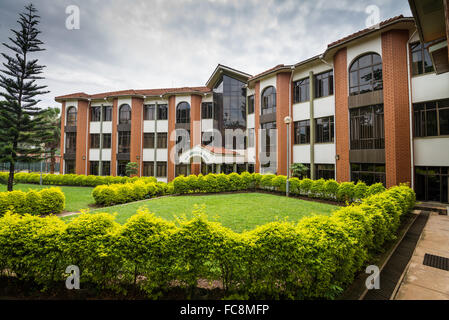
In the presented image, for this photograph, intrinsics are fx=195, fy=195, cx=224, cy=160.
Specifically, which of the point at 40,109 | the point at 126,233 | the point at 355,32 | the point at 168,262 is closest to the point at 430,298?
the point at 168,262

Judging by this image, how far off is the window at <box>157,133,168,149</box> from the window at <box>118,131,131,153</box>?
3.74 meters

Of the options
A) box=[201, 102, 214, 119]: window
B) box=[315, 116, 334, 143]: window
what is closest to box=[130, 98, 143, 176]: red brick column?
box=[201, 102, 214, 119]: window

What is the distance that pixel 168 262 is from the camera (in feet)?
10.5

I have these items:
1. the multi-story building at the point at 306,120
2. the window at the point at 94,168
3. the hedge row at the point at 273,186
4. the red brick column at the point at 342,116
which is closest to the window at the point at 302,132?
the multi-story building at the point at 306,120

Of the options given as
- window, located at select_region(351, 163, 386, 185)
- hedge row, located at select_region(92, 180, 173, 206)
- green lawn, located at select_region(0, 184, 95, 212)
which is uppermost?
window, located at select_region(351, 163, 386, 185)

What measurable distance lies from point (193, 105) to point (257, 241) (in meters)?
21.6

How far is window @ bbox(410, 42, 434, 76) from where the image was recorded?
10661 millimetres

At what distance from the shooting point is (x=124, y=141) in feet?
79.8

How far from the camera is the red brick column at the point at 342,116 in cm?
1311

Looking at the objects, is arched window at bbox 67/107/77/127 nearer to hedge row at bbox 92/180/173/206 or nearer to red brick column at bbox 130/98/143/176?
red brick column at bbox 130/98/143/176

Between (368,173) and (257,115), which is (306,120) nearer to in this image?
(257,115)

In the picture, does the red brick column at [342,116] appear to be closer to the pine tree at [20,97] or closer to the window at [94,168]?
the pine tree at [20,97]

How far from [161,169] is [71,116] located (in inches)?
573

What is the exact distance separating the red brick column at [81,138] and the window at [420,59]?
106 feet
